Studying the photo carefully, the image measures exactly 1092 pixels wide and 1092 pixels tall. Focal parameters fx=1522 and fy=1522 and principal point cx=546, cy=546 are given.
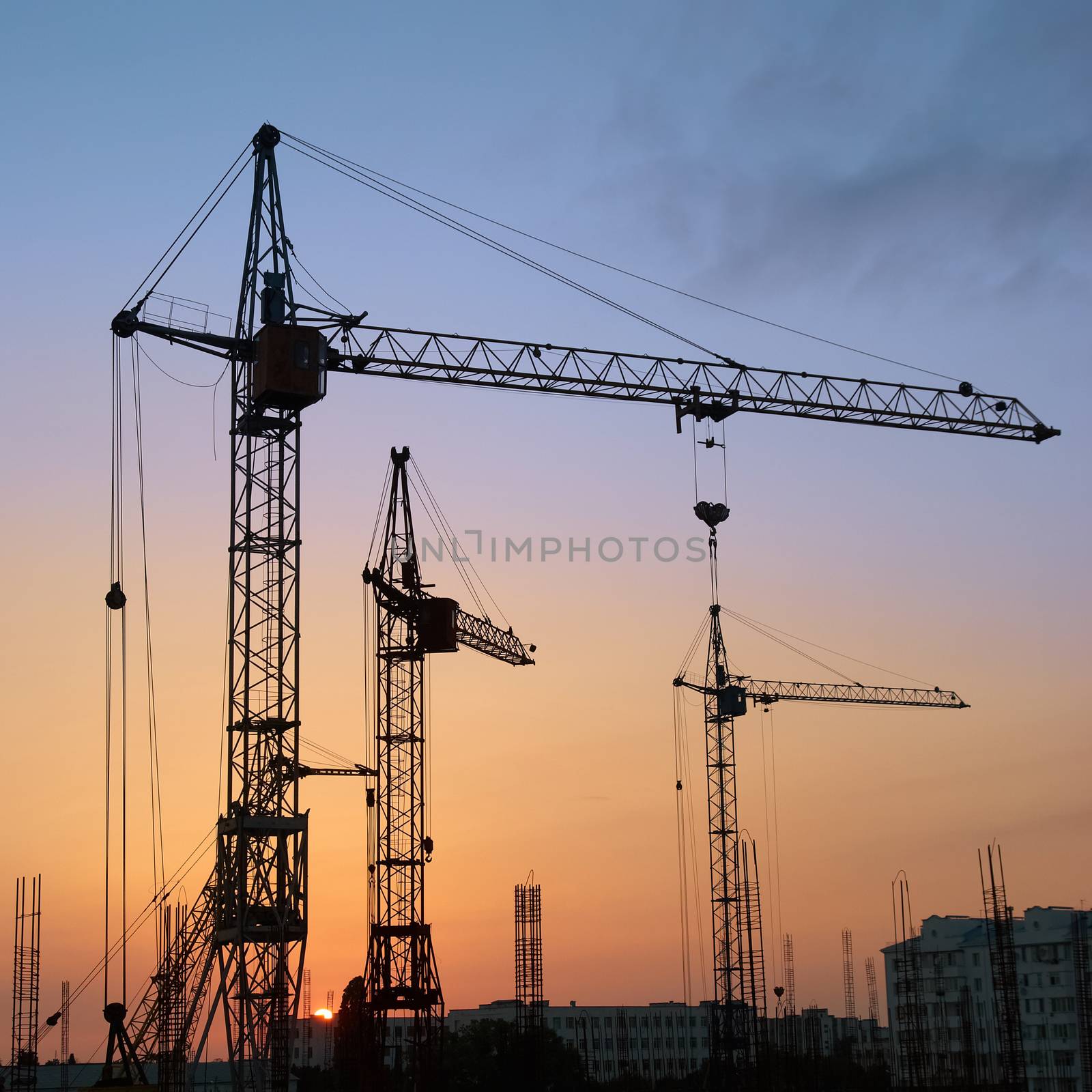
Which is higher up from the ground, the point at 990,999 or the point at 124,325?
the point at 124,325

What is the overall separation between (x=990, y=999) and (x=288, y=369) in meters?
87.7

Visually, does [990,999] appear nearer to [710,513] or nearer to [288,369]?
[710,513]

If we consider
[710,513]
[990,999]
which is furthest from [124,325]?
[990,999]

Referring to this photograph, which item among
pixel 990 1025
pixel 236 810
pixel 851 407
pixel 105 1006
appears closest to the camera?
pixel 105 1006

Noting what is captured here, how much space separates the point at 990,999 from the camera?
379ft

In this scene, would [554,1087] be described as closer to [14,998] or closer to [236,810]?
[14,998]

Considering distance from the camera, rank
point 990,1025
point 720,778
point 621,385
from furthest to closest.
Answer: point 990,1025 < point 720,778 < point 621,385

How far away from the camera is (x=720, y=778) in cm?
9500

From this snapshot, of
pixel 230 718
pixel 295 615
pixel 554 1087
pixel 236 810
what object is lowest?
pixel 554 1087

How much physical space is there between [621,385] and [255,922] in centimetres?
3496

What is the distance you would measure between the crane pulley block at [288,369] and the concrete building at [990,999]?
191 ft

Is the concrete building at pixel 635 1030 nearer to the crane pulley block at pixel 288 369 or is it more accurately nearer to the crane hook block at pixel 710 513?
the crane hook block at pixel 710 513

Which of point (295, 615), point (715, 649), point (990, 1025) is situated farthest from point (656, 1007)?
point (295, 615)

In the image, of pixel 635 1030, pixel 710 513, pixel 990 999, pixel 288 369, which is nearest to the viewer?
pixel 288 369
